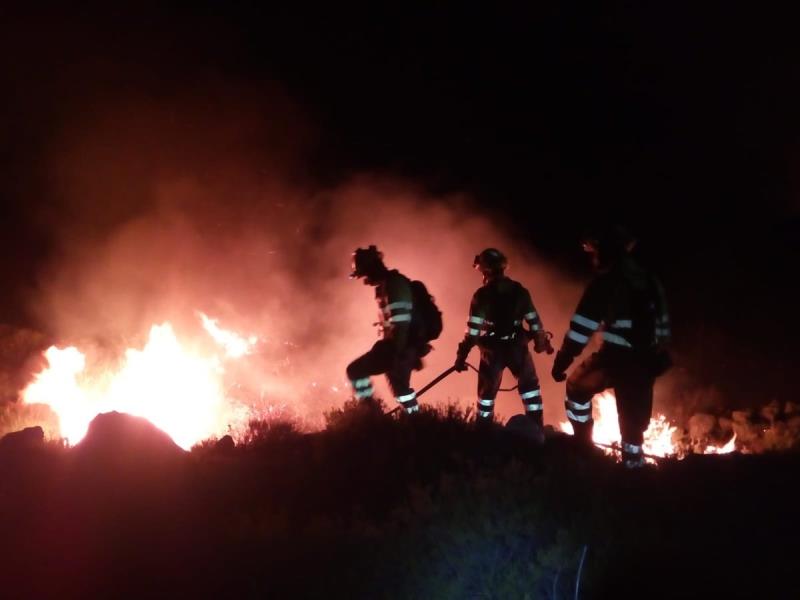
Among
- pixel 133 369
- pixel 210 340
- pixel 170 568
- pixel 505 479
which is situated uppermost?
pixel 210 340

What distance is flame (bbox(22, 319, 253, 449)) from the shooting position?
874cm

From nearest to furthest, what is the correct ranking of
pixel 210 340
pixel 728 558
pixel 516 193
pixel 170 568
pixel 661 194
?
1. pixel 170 568
2. pixel 728 558
3. pixel 210 340
4. pixel 661 194
5. pixel 516 193

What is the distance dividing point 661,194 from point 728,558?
42.0 ft

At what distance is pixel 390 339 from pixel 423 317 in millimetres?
403

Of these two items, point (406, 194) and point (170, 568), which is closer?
point (170, 568)

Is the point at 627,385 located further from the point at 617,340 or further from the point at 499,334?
the point at 499,334

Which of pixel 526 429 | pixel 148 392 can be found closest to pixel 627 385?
pixel 526 429

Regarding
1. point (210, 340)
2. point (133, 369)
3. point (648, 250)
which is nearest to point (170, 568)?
point (133, 369)

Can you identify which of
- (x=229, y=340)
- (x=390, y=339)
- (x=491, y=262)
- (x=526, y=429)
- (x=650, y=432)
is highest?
(x=229, y=340)

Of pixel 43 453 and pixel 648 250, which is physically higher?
pixel 648 250

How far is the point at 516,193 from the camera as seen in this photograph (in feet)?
58.5

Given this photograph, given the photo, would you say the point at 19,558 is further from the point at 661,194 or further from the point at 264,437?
the point at 661,194

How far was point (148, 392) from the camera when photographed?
29.7 feet

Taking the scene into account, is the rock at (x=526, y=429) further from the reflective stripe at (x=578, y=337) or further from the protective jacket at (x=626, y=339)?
the reflective stripe at (x=578, y=337)
